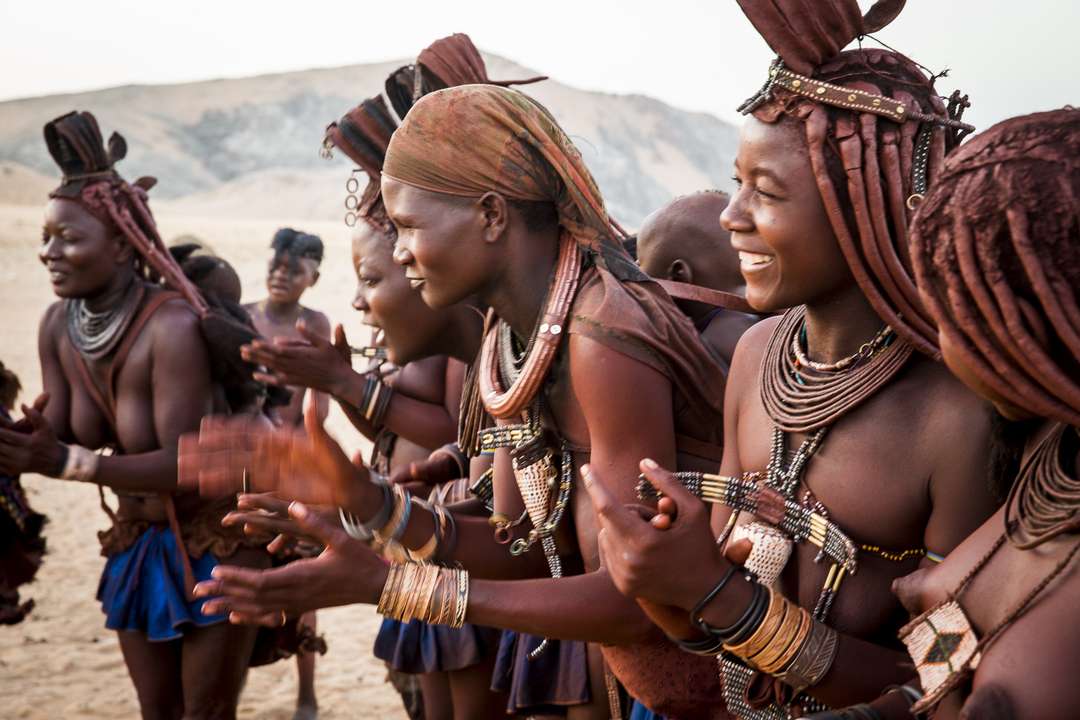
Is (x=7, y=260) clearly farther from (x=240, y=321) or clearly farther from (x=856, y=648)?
(x=856, y=648)

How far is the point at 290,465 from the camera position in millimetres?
2854

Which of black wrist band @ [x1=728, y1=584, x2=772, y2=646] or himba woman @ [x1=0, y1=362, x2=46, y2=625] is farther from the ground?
black wrist band @ [x1=728, y1=584, x2=772, y2=646]

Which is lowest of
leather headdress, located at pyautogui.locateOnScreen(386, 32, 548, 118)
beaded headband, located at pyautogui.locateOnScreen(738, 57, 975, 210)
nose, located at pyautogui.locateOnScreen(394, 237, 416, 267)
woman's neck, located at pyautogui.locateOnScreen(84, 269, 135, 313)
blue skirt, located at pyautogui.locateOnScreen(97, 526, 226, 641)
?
blue skirt, located at pyautogui.locateOnScreen(97, 526, 226, 641)

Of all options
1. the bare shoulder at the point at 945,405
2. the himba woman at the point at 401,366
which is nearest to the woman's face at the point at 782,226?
the bare shoulder at the point at 945,405

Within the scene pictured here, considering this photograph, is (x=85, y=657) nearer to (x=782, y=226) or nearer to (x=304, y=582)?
(x=304, y=582)

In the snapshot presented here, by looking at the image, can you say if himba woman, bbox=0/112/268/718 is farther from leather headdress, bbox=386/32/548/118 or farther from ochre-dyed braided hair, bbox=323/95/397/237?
leather headdress, bbox=386/32/548/118

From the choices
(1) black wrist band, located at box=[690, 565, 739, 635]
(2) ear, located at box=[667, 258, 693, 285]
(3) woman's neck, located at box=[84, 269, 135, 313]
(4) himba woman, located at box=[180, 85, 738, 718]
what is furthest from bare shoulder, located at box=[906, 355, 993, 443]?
(3) woman's neck, located at box=[84, 269, 135, 313]

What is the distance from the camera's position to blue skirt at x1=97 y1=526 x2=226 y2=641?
5.14m

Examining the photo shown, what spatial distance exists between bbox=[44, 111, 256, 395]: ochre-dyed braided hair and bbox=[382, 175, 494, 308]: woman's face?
2487mm

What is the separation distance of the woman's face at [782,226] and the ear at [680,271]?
1668 millimetres

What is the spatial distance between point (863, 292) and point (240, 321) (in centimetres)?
392

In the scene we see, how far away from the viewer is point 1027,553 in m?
1.78

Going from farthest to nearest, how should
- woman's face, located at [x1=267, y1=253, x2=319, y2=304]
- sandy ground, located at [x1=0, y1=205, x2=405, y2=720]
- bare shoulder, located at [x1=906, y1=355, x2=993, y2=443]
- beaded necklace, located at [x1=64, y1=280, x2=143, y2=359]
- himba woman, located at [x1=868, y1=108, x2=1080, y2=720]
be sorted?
woman's face, located at [x1=267, y1=253, x2=319, y2=304], sandy ground, located at [x1=0, y1=205, x2=405, y2=720], beaded necklace, located at [x1=64, y1=280, x2=143, y2=359], bare shoulder, located at [x1=906, y1=355, x2=993, y2=443], himba woman, located at [x1=868, y1=108, x2=1080, y2=720]

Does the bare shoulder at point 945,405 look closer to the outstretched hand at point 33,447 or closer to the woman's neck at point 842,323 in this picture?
the woman's neck at point 842,323
